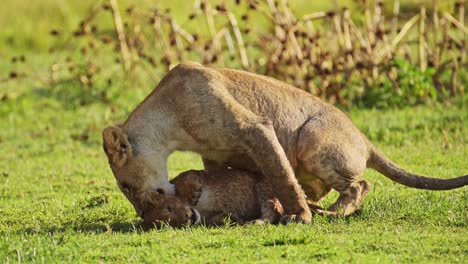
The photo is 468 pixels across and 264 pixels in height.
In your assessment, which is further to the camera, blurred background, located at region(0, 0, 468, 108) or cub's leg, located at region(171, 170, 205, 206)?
blurred background, located at region(0, 0, 468, 108)

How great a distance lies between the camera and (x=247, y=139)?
7.97 meters

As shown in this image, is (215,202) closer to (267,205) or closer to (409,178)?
(267,205)

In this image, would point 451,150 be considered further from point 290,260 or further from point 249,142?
point 290,260

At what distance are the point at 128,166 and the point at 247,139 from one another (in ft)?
3.16

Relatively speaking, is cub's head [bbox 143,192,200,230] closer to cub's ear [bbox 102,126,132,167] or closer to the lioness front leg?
cub's ear [bbox 102,126,132,167]

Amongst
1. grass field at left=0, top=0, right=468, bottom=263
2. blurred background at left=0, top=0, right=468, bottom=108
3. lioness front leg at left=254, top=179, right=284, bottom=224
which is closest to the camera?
grass field at left=0, top=0, right=468, bottom=263

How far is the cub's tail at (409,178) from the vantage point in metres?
8.41

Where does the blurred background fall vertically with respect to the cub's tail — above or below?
above

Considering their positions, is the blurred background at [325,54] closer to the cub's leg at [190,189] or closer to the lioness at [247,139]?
the lioness at [247,139]

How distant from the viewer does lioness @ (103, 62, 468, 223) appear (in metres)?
7.99

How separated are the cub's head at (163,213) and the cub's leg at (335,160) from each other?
1.18 m

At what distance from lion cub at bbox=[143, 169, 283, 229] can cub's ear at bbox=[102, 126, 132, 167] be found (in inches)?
17.4

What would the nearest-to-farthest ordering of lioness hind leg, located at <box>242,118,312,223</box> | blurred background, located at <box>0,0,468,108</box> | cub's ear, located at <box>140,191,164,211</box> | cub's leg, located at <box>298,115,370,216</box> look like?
cub's ear, located at <box>140,191,164,211</box>
lioness hind leg, located at <box>242,118,312,223</box>
cub's leg, located at <box>298,115,370,216</box>
blurred background, located at <box>0,0,468,108</box>

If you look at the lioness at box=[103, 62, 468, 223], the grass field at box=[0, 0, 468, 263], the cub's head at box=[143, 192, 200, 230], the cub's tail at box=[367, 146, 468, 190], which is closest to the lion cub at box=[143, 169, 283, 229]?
the cub's head at box=[143, 192, 200, 230]
